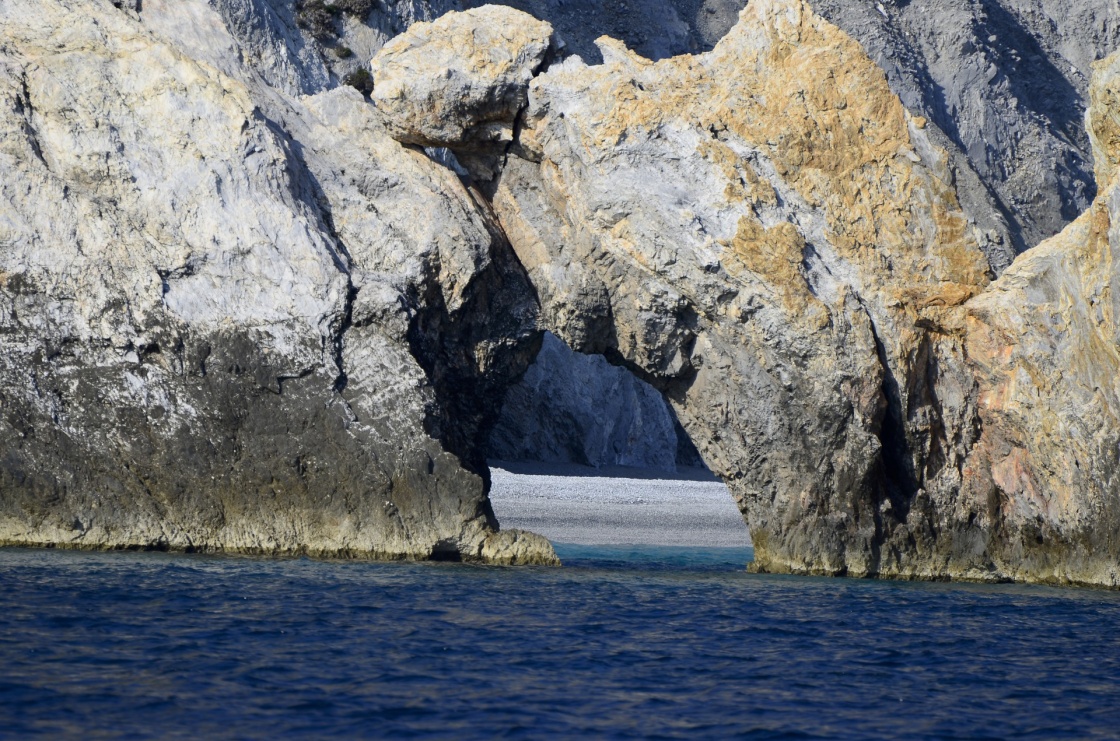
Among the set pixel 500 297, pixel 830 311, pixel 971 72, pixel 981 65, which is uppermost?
pixel 981 65

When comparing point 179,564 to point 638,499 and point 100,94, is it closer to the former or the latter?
point 100,94

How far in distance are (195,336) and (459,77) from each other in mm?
6358

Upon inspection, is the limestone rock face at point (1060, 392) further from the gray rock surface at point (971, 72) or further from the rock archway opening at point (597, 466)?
the gray rock surface at point (971, 72)

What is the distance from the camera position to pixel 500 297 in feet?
70.4

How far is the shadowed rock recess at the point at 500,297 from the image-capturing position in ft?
61.8

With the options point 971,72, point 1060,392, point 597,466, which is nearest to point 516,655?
point 1060,392

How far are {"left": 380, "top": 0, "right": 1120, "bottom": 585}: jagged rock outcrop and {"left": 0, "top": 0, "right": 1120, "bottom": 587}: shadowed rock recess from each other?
5 centimetres

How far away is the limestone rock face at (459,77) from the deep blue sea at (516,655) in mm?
7933

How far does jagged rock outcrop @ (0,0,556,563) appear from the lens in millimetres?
18578

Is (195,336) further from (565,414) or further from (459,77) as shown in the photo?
(565,414)

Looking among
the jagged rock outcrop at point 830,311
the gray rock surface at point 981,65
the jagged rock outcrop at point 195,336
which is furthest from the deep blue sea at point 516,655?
the gray rock surface at point 981,65

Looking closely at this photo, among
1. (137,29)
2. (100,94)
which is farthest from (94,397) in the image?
(137,29)

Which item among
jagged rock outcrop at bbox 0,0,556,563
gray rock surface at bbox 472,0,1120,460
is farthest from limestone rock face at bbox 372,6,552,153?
gray rock surface at bbox 472,0,1120,460

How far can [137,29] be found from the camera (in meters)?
20.8
